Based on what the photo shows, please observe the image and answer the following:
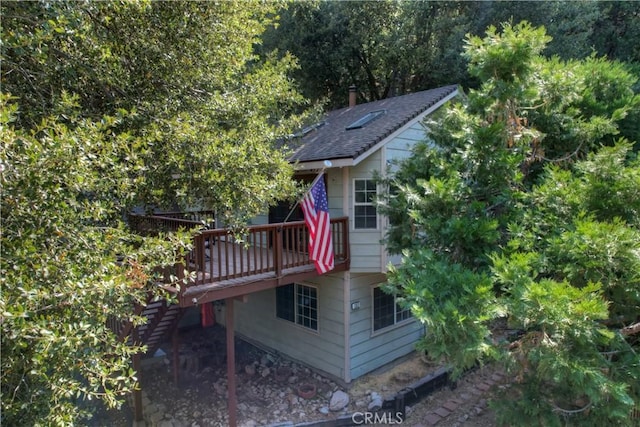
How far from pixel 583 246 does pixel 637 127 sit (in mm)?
3034

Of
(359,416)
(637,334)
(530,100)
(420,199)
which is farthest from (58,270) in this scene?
(359,416)

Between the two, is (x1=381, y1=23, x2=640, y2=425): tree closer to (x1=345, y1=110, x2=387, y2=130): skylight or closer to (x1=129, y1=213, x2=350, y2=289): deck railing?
(x1=129, y1=213, x2=350, y2=289): deck railing

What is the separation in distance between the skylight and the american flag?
3013 mm

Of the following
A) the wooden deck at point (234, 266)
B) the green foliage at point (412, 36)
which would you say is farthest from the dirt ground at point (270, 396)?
the green foliage at point (412, 36)

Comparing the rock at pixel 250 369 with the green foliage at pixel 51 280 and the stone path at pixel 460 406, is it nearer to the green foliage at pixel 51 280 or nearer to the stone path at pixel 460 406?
the stone path at pixel 460 406

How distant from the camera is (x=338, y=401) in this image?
24.8 ft

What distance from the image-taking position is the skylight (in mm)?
9578

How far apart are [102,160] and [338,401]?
661 centimetres

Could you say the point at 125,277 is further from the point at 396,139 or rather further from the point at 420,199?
the point at 396,139

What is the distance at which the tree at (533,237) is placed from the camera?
315 cm

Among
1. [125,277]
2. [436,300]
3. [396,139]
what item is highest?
[396,139]

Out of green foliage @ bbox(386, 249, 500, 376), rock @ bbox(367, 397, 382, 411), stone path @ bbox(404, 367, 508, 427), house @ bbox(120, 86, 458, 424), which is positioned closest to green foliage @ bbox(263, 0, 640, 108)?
house @ bbox(120, 86, 458, 424)

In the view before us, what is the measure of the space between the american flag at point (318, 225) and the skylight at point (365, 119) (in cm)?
301

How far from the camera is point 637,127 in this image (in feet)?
16.5
